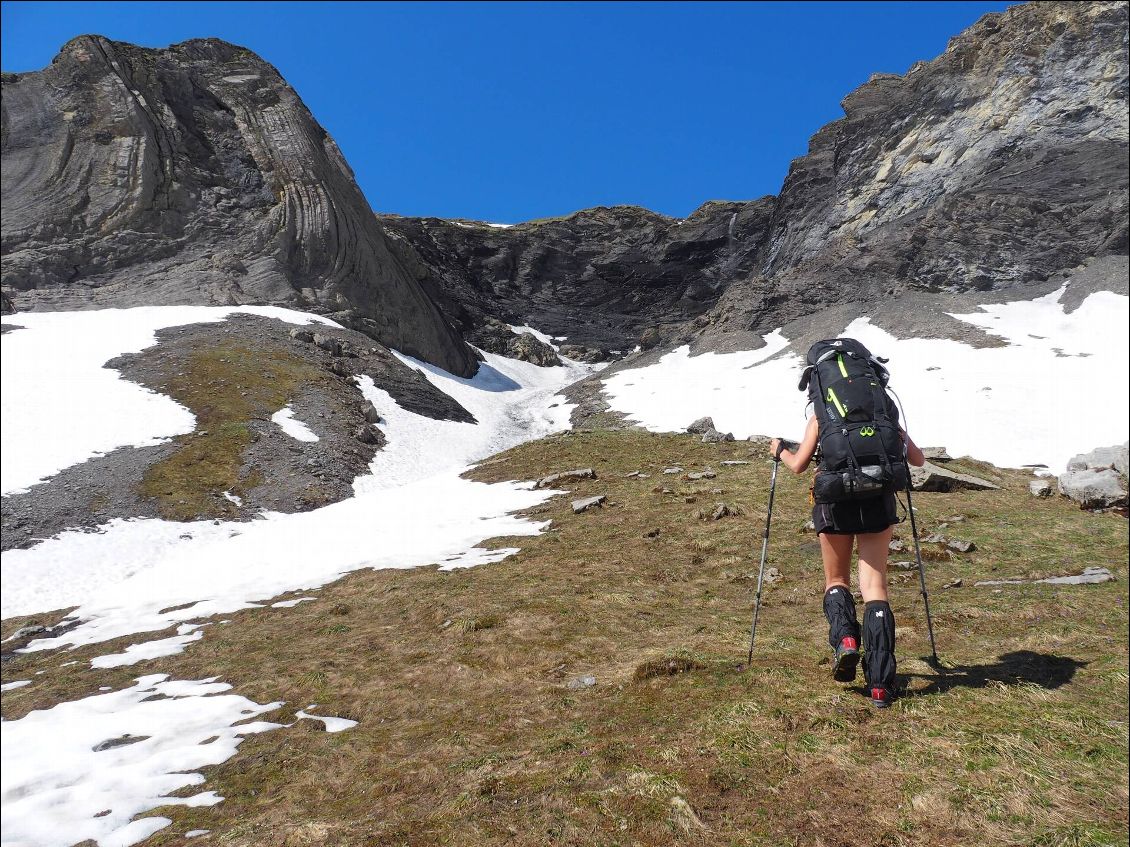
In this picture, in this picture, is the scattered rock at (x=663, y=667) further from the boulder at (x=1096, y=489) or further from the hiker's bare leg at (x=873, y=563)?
the boulder at (x=1096, y=489)

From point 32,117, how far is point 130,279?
873 inches

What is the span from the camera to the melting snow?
40406 mm

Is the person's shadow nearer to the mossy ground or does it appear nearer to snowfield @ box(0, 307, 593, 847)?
snowfield @ box(0, 307, 593, 847)

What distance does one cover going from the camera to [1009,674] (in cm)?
705

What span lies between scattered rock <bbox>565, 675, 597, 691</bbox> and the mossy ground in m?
27.1

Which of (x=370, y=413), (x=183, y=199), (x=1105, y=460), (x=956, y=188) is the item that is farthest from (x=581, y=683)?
(x=956, y=188)

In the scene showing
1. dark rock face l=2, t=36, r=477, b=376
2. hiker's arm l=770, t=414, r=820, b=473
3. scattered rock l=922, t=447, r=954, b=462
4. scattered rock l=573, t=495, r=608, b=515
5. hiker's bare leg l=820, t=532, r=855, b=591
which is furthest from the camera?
dark rock face l=2, t=36, r=477, b=376

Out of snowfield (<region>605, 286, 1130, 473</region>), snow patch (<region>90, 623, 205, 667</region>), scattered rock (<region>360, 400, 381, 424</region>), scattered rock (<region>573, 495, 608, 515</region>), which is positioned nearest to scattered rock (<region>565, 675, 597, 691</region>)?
snow patch (<region>90, 623, 205, 667</region>)

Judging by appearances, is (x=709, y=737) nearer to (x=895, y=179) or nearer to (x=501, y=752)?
(x=501, y=752)

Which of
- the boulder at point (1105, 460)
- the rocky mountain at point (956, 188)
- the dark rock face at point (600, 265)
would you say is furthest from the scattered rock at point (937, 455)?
the dark rock face at point (600, 265)

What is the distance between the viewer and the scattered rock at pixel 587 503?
20.8 metres

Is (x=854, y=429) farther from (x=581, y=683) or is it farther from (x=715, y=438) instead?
(x=715, y=438)

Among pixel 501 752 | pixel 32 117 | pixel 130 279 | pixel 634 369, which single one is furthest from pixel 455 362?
pixel 501 752

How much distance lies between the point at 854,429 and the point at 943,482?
15838 millimetres
